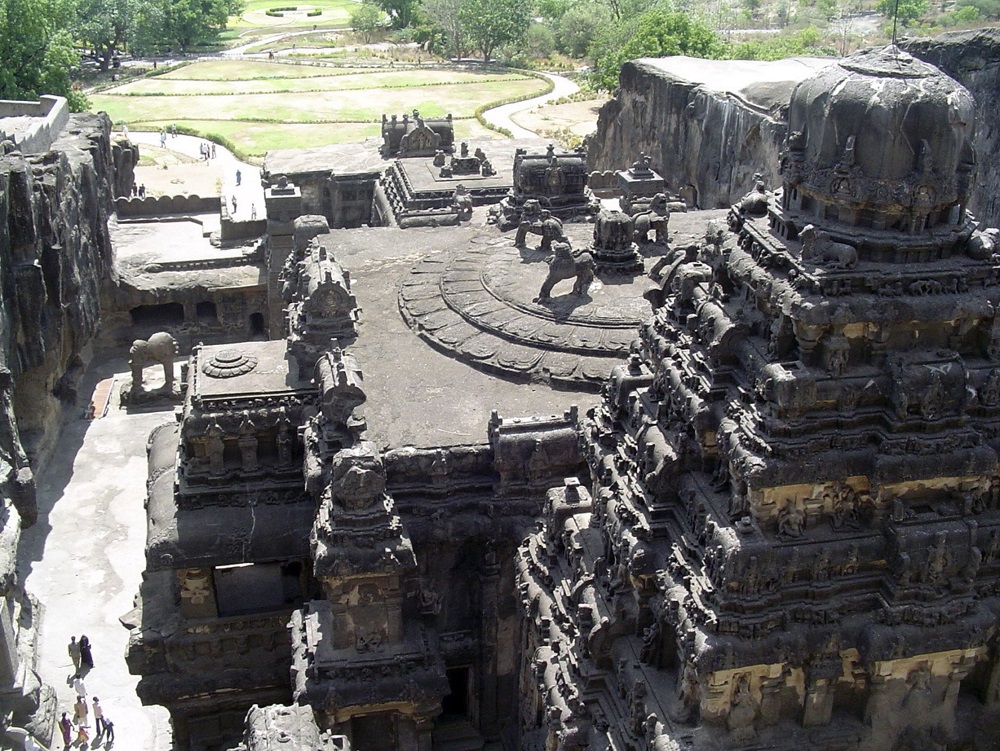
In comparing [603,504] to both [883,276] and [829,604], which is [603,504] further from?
[883,276]

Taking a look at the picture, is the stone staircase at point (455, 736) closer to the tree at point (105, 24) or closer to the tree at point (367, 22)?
the tree at point (105, 24)

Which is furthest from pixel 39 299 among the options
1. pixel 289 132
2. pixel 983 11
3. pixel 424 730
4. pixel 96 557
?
pixel 983 11

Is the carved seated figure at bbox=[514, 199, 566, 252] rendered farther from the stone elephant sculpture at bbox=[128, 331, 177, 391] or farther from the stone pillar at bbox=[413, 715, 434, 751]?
the stone elephant sculpture at bbox=[128, 331, 177, 391]

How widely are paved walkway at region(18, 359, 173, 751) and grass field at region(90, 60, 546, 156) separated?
48.4 meters

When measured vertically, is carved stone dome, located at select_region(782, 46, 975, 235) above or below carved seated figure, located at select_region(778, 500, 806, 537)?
above

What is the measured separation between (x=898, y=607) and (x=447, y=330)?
52.4ft

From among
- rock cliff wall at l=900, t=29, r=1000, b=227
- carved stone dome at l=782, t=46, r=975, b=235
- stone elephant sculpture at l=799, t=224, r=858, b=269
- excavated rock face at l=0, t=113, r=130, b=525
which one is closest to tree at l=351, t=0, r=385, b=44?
excavated rock face at l=0, t=113, r=130, b=525

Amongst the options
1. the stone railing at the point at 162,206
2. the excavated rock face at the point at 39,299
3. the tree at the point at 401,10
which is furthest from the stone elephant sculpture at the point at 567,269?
the tree at the point at 401,10

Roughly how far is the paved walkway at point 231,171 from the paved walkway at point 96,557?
20.0m

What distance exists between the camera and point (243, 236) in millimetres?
54219

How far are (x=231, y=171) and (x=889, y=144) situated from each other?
2742 inches

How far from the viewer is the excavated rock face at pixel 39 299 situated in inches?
1348

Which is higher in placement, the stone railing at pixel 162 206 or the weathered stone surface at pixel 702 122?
the weathered stone surface at pixel 702 122

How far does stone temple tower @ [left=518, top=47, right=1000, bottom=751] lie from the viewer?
1397 centimetres
